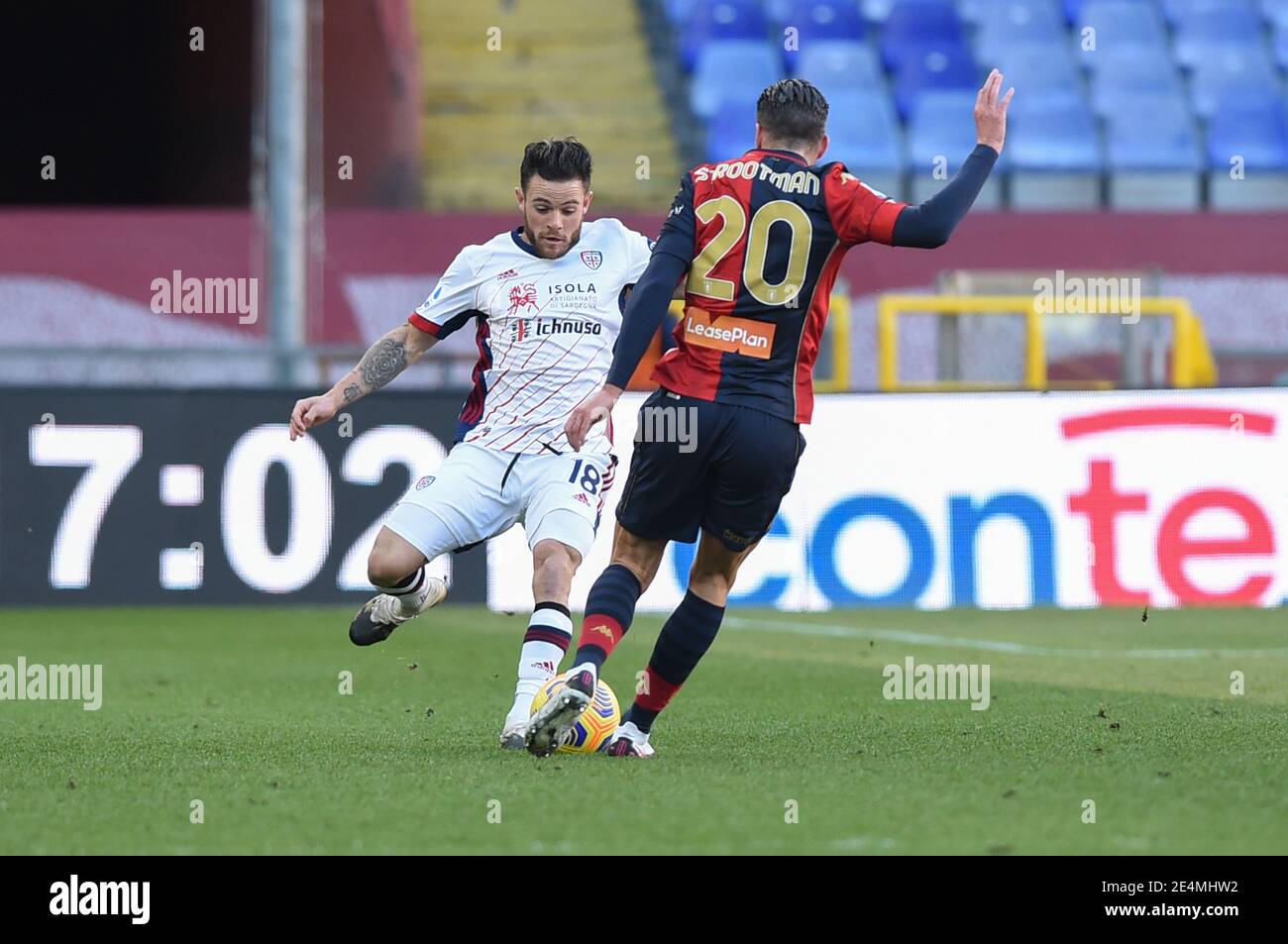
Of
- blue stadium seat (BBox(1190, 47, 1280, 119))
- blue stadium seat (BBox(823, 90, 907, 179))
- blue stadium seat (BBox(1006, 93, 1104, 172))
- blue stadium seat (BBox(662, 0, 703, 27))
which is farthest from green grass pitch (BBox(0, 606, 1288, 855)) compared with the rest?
blue stadium seat (BBox(662, 0, 703, 27))

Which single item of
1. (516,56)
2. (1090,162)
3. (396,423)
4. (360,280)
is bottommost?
(396,423)

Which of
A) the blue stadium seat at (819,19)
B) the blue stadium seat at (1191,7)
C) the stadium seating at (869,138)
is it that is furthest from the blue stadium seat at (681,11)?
the blue stadium seat at (1191,7)

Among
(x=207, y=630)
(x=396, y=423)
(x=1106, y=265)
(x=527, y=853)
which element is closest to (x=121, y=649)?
(x=207, y=630)

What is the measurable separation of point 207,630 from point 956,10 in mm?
12385

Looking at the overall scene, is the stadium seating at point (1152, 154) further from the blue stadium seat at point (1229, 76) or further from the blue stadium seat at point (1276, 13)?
the blue stadium seat at point (1276, 13)

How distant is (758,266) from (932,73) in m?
14.2

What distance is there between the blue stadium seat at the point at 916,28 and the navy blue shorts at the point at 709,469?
14.6 metres

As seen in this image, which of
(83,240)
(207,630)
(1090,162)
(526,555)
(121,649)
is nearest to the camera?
(121,649)

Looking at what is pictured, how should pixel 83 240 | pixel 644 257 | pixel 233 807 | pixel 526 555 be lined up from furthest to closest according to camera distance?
1. pixel 83 240
2. pixel 526 555
3. pixel 644 257
4. pixel 233 807

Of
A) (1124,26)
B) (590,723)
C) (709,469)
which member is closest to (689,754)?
(590,723)

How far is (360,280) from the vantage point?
596 inches

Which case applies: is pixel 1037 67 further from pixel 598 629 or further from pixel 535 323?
pixel 598 629
